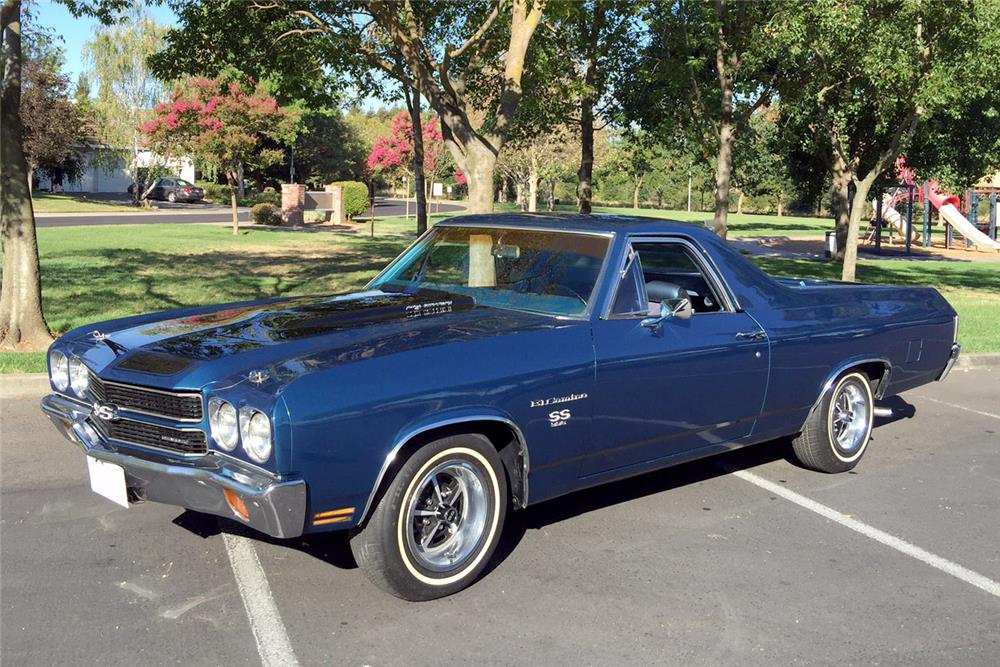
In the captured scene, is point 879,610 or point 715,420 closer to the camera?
point 879,610

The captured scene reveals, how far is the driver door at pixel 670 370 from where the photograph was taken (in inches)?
183

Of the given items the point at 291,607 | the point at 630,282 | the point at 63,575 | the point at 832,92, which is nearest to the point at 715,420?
the point at 630,282

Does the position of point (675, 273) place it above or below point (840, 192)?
below

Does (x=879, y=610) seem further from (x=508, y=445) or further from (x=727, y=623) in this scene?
(x=508, y=445)

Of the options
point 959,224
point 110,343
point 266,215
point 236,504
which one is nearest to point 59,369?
point 110,343

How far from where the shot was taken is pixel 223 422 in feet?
12.2

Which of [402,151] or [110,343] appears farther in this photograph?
[402,151]

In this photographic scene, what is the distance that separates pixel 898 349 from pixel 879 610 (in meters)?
2.66

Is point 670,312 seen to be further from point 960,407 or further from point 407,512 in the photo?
point 960,407

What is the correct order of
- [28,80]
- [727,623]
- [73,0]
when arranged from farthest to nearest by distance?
1. [28,80]
2. [73,0]
3. [727,623]

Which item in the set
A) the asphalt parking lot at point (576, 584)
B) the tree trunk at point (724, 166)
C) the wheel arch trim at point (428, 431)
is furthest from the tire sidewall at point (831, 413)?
the tree trunk at point (724, 166)

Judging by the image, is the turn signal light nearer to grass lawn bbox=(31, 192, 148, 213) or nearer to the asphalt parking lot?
the asphalt parking lot

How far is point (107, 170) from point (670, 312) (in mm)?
59283

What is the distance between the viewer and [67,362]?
4586 mm
